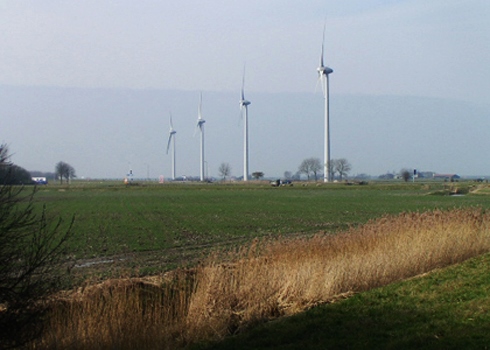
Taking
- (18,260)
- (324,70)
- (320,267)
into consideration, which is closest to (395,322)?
(320,267)

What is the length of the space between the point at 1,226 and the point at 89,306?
16.5 ft

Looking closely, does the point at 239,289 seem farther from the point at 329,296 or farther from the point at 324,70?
the point at 324,70

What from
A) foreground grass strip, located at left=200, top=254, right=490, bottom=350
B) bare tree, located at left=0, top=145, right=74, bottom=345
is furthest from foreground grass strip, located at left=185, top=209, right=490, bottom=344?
bare tree, located at left=0, top=145, right=74, bottom=345

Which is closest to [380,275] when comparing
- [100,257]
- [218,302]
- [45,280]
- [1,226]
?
[218,302]

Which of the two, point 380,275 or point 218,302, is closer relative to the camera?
point 218,302

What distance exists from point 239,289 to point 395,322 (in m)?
4.38

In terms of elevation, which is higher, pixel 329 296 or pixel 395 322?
pixel 395 322

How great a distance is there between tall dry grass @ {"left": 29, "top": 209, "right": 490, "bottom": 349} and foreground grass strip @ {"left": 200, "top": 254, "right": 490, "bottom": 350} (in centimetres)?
116

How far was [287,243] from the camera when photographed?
19.1 meters

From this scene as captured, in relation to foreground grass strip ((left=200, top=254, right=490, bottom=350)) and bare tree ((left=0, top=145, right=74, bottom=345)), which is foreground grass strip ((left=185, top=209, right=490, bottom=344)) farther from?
Answer: bare tree ((left=0, top=145, right=74, bottom=345))

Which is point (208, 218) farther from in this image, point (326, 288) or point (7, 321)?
point (7, 321)

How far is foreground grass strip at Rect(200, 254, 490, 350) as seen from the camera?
991 centimetres

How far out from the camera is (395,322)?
1116 cm

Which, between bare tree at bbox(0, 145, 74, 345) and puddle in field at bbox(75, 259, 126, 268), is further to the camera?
puddle in field at bbox(75, 259, 126, 268)
